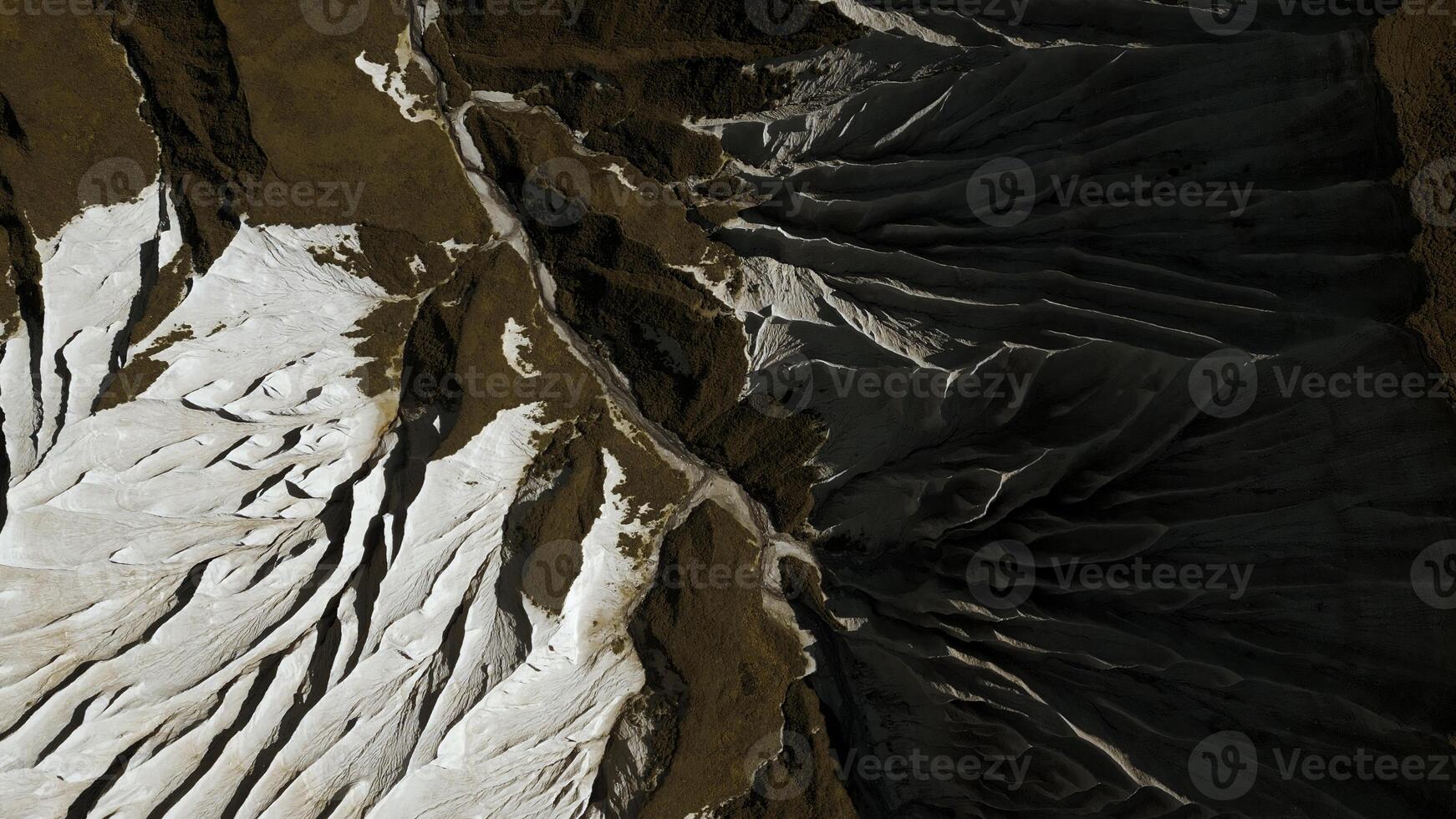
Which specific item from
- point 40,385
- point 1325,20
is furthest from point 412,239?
point 1325,20

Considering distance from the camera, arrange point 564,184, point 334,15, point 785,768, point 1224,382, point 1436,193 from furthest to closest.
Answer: point 785,768
point 564,184
point 334,15
point 1224,382
point 1436,193

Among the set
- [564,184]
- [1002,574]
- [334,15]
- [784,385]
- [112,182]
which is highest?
[334,15]

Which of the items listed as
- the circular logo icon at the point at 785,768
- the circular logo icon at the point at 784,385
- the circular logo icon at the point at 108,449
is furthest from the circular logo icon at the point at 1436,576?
the circular logo icon at the point at 108,449

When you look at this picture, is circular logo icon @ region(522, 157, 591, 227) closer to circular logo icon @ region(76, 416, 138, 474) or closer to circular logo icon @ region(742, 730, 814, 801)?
circular logo icon @ region(76, 416, 138, 474)

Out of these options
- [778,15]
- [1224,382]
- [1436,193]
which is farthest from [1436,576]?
[778,15]

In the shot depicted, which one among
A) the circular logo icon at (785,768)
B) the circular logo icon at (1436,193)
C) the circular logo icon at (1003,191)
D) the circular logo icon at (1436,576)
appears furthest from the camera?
the circular logo icon at (785,768)

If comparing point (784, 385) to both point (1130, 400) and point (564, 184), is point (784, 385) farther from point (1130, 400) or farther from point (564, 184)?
point (1130, 400)

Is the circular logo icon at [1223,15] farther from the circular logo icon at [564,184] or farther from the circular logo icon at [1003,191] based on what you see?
the circular logo icon at [564,184]

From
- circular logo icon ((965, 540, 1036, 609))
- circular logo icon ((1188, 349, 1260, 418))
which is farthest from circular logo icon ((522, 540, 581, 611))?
circular logo icon ((1188, 349, 1260, 418))
